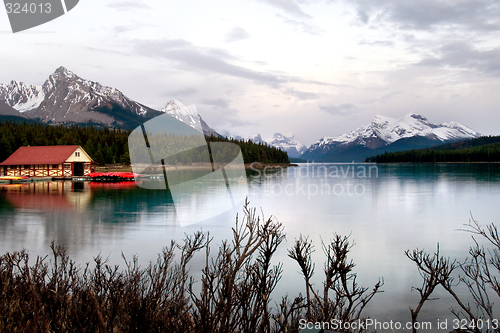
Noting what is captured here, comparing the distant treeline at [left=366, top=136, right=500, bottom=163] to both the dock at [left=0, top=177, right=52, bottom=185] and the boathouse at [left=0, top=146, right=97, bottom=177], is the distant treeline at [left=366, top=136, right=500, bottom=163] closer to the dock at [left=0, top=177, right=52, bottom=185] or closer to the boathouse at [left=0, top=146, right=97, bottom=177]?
the boathouse at [left=0, top=146, right=97, bottom=177]

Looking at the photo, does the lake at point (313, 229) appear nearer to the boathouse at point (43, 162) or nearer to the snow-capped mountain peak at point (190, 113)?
the snow-capped mountain peak at point (190, 113)

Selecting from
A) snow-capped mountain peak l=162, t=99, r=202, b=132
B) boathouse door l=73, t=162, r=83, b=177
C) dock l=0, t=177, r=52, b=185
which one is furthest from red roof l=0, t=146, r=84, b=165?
snow-capped mountain peak l=162, t=99, r=202, b=132

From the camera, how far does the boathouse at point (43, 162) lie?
54969mm

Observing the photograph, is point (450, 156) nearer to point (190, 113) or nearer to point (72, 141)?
point (72, 141)

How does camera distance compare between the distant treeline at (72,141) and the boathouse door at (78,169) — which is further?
the distant treeline at (72,141)

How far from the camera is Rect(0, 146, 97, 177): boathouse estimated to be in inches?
2164

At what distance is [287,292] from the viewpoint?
29.2 ft

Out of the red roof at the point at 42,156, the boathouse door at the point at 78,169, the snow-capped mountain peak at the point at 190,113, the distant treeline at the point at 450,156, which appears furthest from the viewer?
the distant treeline at the point at 450,156

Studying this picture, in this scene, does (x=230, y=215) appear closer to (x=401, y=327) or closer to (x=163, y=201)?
(x=163, y=201)

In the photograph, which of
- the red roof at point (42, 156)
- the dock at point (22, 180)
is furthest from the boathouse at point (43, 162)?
the dock at point (22, 180)

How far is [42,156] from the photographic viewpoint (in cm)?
5566

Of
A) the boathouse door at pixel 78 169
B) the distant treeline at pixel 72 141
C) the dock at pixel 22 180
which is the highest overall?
the distant treeline at pixel 72 141

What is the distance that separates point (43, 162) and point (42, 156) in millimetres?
1639

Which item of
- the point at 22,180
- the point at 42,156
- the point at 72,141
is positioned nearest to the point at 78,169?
the point at 42,156
